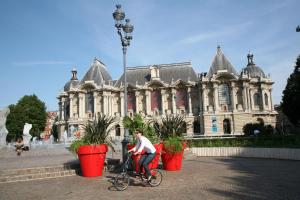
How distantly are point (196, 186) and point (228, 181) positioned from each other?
1.38 metres

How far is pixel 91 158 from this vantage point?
34.7 feet

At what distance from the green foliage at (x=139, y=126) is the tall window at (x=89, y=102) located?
47717 mm

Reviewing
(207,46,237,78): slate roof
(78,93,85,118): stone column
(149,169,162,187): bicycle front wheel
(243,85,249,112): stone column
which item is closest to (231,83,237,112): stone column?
(243,85,249,112): stone column

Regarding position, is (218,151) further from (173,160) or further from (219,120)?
(219,120)

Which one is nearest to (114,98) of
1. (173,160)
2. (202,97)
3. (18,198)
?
(202,97)

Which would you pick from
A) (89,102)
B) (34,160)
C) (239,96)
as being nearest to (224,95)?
(239,96)

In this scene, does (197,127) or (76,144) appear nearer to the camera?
(76,144)

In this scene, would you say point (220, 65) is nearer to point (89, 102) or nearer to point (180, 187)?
point (89, 102)

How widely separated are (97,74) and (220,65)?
25.2 metres

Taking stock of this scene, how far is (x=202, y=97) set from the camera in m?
52.6

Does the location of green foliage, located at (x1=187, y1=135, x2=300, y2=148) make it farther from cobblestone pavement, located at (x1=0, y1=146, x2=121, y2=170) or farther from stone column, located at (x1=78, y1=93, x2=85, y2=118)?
stone column, located at (x1=78, y1=93, x2=85, y2=118)

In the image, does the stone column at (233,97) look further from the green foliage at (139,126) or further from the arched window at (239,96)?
the green foliage at (139,126)

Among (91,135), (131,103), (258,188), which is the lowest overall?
(258,188)

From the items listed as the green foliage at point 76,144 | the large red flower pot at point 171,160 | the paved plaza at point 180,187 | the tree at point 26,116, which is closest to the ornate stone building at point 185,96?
the tree at point 26,116
